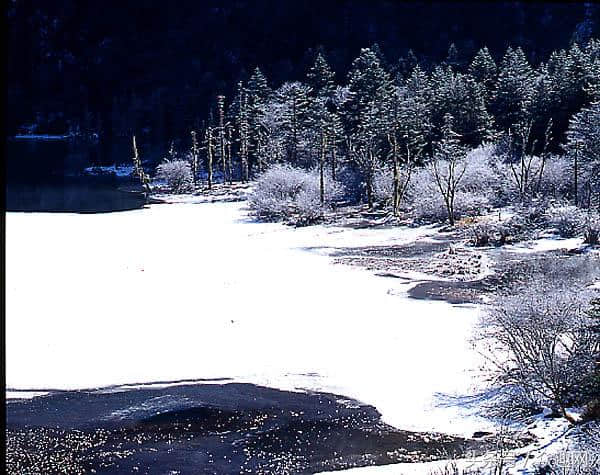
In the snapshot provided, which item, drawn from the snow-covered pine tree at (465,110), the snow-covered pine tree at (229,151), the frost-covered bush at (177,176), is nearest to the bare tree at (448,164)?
the snow-covered pine tree at (465,110)

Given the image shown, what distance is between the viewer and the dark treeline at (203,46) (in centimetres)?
11525

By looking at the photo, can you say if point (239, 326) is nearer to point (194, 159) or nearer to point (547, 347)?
point (547, 347)

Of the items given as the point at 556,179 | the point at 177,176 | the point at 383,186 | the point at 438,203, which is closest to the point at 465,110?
the point at 383,186

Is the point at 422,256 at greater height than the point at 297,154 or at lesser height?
lesser

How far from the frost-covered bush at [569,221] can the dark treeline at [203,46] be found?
4822 cm

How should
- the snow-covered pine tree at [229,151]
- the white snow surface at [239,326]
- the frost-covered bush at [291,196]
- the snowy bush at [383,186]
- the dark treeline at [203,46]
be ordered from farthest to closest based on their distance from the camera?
1. the dark treeline at [203,46]
2. the snow-covered pine tree at [229,151]
3. the snowy bush at [383,186]
4. the frost-covered bush at [291,196]
5. the white snow surface at [239,326]

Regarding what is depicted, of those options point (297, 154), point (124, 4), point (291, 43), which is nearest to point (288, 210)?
point (297, 154)

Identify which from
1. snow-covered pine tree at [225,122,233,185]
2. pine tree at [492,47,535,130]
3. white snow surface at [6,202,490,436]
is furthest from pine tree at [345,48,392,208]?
white snow surface at [6,202,490,436]

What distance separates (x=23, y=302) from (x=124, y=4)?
146m

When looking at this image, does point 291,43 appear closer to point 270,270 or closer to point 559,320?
point 270,270

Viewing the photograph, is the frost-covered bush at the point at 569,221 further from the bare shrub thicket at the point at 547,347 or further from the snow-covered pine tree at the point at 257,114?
the snow-covered pine tree at the point at 257,114

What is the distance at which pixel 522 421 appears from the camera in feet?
60.4

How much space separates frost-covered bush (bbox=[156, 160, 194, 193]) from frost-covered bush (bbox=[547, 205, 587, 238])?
134 ft

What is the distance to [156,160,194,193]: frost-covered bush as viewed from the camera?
78.2m
